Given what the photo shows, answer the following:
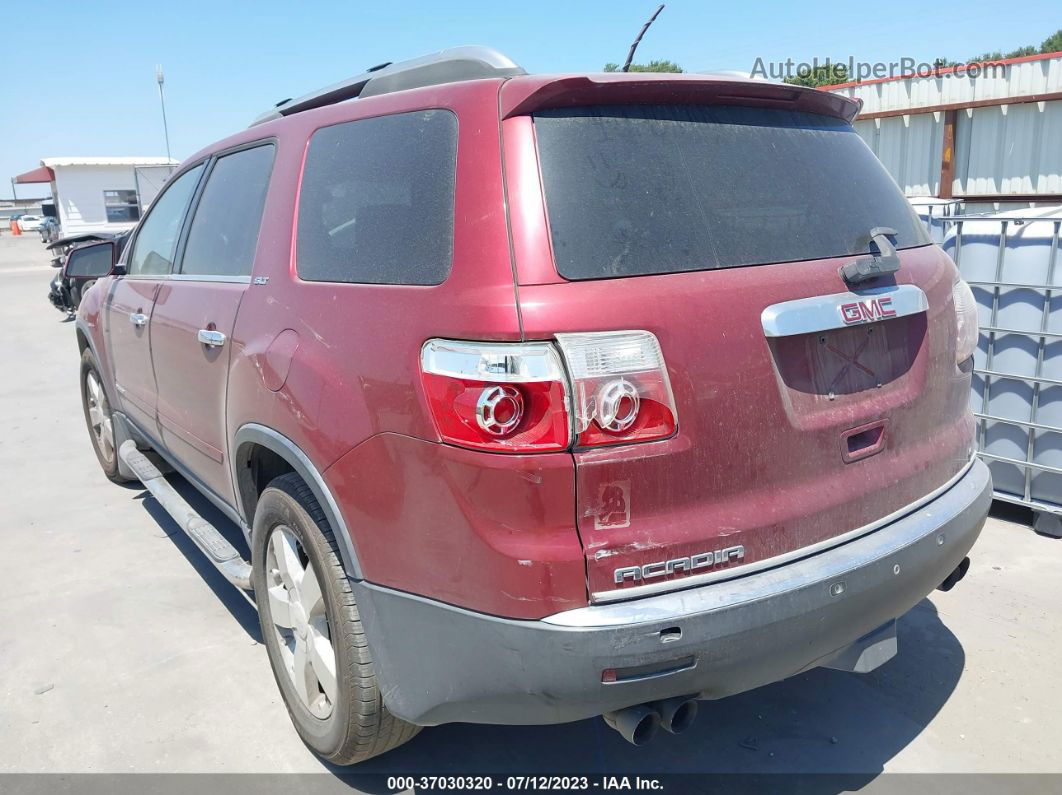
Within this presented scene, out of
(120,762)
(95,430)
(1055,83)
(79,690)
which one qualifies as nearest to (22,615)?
(79,690)

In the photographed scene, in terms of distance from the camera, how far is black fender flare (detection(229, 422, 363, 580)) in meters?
2.29

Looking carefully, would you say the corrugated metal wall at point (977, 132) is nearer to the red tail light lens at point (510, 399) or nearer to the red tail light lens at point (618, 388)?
the red tail light lens at point (618, 388)

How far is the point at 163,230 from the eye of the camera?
4281 millimetres

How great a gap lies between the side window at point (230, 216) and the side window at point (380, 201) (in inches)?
14.8

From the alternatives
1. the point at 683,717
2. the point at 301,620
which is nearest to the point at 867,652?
the point at 683,717

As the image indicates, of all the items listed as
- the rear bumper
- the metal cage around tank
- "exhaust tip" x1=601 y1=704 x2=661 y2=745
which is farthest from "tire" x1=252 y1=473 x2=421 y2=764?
the metal cage around tank

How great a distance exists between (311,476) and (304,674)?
0.76m

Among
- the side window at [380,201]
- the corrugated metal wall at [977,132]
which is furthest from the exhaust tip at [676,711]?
the corrugated metal wall at [977,132]

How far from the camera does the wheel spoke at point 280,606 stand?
2795 mm

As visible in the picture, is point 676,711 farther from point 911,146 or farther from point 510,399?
point 911,146

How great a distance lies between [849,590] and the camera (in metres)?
2.15

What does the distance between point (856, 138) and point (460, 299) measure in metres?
1.58

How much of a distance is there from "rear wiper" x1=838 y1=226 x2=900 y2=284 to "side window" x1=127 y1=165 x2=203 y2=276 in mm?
2948

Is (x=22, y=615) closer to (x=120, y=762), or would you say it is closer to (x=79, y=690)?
(x=79, y=690)
